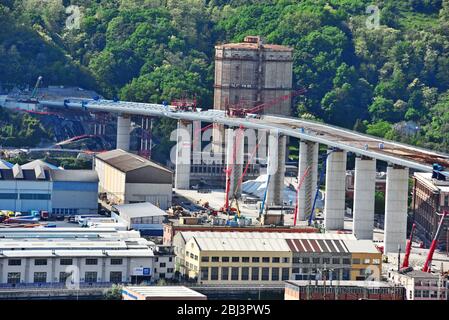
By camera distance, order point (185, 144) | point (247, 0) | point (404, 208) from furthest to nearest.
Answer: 1. point (247, 0)
2. point (185, 144)
3. point (404, 208)

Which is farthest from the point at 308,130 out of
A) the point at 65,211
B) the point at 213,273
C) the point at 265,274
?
the point at 213,273

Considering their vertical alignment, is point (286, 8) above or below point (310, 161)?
above

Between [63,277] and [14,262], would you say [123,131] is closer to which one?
[63,277]

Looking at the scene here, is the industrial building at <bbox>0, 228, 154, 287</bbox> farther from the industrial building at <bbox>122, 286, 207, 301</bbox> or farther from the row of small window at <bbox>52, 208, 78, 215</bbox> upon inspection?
the row of small window at <bbox>52, 208, 78, 215</bbox>

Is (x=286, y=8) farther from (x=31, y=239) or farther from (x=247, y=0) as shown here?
(x=31, y=239)

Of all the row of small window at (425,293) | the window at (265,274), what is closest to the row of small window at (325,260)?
the window at (265,274)

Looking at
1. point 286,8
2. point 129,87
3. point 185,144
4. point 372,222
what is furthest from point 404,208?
point 286,8

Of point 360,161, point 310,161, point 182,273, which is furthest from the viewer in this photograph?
point 310,161

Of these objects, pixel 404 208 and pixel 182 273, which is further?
pixel 404 208
